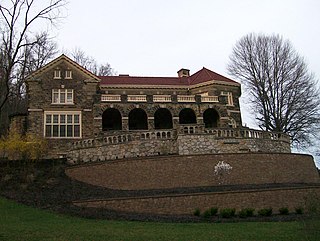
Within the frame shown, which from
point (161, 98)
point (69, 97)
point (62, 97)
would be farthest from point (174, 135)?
point (62, 97)

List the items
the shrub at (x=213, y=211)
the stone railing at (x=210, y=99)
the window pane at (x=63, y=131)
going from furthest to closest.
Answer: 1. the stone railing at (x=210, y=99)
2. the window pane at (x=63, y=131)
3. the shrub at (x=213, y=211)

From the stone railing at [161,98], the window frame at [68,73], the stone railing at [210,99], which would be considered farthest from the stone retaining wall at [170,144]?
the window frame at [68,73]

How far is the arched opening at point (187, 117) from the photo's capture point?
35312 millimetres

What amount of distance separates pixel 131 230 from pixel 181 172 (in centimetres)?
910

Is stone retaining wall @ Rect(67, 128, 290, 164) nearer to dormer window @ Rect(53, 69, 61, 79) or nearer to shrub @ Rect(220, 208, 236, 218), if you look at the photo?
shrub @ Rect(220, 208, 236, 218)

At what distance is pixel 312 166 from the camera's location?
1023 inches

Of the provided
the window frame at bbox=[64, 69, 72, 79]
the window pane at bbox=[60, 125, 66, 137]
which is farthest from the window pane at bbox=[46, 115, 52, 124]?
the window frame at bbox=[64, 69, 72, 79]

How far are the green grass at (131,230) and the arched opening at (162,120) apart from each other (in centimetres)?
1987

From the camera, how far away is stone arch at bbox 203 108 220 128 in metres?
35.5

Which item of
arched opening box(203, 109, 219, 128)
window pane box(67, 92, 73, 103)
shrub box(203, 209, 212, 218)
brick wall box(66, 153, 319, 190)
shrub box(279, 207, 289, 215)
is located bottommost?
shrub box(279, 207, 289, 215)

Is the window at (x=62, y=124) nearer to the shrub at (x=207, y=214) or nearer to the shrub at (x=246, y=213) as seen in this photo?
the shrub at (x=207, y=214)

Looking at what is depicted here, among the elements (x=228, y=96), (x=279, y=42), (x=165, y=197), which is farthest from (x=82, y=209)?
(x=279, y=42)

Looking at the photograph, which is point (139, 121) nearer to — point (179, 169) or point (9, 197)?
point (179, 169)

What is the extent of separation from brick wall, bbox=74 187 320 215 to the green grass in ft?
9.10
